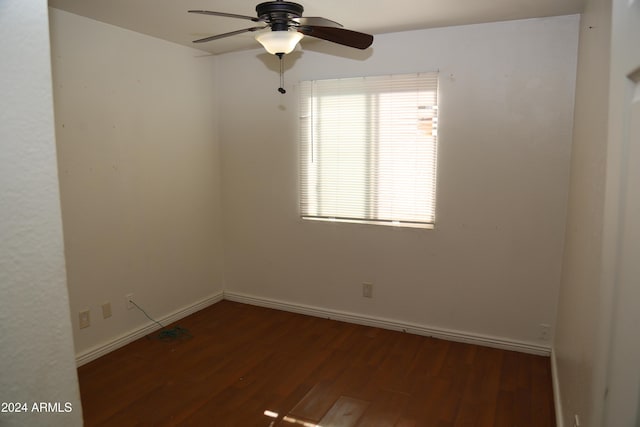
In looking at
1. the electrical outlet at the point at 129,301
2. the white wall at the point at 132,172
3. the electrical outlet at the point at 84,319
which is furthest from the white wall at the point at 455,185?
the electrical outlet at the point at 84,319

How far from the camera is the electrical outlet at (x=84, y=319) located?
3.01 metres

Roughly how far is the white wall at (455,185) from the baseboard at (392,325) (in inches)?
1.8

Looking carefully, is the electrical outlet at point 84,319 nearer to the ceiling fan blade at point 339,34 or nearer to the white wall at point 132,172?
the white wall at point 132,172

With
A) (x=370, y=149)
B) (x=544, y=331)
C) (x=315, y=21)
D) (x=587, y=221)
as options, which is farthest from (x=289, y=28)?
(x=544, y=331)

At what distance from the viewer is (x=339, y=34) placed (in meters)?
2.30

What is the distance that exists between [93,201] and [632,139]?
3245mm

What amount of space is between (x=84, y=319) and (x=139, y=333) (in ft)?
1.73

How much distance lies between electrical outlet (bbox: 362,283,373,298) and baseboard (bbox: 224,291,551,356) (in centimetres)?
20

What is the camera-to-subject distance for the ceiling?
8.66ft

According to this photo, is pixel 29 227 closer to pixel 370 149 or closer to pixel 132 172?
pixel 132 172

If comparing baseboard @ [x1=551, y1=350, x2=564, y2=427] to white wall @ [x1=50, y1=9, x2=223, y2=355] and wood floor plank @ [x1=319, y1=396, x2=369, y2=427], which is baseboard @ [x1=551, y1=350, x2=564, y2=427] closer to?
wood floor plank @ [x1=319, y1=396, x2=369, y2=427]

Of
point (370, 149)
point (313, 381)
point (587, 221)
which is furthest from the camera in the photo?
point (370, 149)

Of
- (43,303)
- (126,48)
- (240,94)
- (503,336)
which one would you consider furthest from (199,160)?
(43,303)

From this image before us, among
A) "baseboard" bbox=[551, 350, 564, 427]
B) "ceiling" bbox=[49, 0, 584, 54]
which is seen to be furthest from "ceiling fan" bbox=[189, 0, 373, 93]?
"baseboard" bbox=[551, 350, 564, 427]
